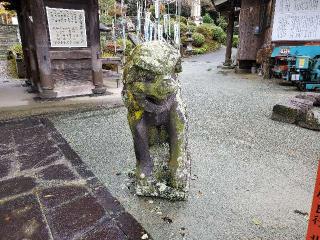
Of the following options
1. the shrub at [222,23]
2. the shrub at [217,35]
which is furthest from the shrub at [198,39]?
the shrub at [222,23]

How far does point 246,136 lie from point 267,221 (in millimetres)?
2327

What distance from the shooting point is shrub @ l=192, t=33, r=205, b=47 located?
23.0 m

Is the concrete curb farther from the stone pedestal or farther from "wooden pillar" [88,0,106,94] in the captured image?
the stone pedestal

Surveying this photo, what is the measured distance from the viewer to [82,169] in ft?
10.6

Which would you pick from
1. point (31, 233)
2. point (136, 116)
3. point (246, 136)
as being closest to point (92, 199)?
point (31, 233)

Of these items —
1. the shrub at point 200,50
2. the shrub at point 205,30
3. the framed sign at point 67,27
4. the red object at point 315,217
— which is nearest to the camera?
the red object at point 315,217

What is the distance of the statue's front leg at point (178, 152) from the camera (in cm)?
241

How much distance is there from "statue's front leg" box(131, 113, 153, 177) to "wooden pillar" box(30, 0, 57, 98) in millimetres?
5160

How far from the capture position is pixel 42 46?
649 cm

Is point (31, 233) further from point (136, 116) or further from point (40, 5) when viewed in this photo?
point (40, 5)

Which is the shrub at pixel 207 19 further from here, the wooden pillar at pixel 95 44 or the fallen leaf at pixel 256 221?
the fallen leaf at pixel 256 221

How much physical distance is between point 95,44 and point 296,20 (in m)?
6.86

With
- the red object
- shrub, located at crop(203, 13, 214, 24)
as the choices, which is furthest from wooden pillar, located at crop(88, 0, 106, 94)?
shrub, located at crop(203, 13, 214, 24)

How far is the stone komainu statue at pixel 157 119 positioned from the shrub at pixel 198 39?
71.6ft
